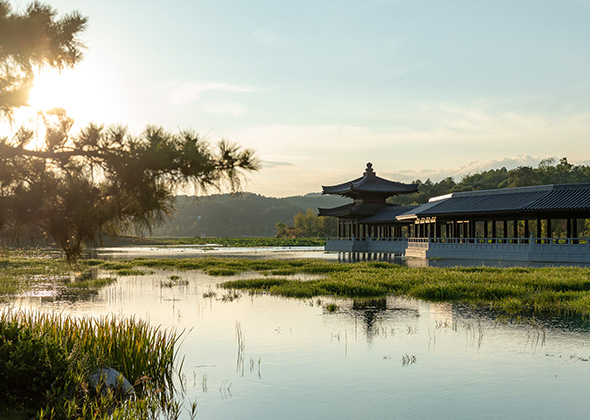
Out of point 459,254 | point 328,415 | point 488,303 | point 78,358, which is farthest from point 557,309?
point 459,254

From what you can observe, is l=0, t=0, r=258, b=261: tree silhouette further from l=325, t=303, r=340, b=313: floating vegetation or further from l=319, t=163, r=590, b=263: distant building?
l=319, t=163, r=590, b=263: distant building

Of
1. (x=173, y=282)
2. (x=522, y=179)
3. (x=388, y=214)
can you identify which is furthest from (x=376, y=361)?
(x=522, y=179)

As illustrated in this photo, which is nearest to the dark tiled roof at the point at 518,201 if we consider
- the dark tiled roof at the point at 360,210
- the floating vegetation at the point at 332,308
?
the dark tiled roof at the point at 360,210

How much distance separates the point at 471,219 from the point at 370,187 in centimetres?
2125

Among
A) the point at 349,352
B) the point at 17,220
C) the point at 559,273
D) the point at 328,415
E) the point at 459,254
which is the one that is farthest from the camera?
the point at 459,254

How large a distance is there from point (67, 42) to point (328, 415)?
6375 millimetres

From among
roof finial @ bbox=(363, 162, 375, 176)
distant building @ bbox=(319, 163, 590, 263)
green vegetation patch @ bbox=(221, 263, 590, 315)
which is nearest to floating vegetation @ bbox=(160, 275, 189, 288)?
green vegetation patch @ bbox=(221, 263, 590, 315)

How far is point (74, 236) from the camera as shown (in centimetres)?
590

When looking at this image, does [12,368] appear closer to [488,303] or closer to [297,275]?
[488,303]

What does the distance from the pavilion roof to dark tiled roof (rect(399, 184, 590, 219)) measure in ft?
52.3

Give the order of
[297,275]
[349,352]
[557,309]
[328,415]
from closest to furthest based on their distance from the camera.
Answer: [328,415], [349,352], [557,309], [297,275]

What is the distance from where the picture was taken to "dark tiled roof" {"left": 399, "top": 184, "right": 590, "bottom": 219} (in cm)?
3684

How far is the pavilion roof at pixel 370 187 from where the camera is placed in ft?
215

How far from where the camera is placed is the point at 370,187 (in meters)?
66.2
